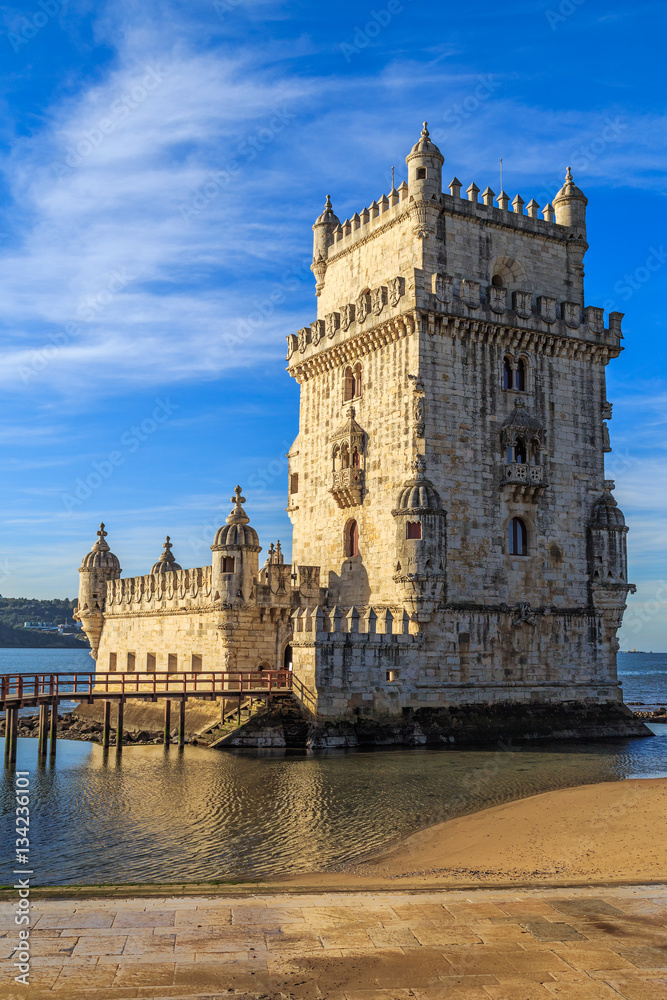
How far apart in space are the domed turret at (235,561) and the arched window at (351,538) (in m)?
3.65

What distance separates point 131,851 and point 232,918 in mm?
7446

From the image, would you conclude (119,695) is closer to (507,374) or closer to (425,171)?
(507,374)

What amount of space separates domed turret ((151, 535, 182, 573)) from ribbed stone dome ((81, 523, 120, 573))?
2067 millimetres

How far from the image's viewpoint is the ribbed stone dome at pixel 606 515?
3722cm

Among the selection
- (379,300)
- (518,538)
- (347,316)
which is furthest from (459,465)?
(347,316)

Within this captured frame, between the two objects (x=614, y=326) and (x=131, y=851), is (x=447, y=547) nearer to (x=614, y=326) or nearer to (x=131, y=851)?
(x=614, y=326)

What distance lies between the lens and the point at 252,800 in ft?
74.0

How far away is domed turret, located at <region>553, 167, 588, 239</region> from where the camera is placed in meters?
39.4

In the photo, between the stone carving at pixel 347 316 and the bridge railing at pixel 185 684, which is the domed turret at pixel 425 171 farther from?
the bridge railing at pixel 185 684

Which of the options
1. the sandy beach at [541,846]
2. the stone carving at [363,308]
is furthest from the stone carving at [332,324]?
the sandy beach at [541,846]

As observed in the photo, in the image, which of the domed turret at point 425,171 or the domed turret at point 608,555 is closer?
the domed turret at point 425,171

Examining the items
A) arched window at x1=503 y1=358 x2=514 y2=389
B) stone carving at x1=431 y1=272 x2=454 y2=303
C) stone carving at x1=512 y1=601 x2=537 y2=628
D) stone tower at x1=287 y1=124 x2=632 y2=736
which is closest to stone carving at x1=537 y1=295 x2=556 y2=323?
stone tower at x1=287 y1=124 x2=632 y2=736

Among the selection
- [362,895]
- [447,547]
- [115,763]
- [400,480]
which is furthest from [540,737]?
[362,895]

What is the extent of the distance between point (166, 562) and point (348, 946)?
40479mm
